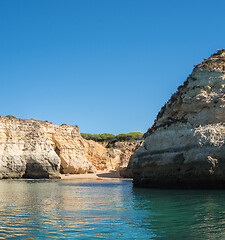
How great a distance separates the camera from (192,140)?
1889 cm

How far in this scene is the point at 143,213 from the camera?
35.8 ft

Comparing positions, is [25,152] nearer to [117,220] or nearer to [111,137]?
[117,220]

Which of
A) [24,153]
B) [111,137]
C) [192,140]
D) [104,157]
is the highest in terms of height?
[111,137]

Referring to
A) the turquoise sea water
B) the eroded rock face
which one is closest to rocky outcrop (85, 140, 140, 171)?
the eroded rock face

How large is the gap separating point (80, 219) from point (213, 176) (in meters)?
10.1

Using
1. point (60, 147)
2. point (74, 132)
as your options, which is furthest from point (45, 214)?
point (74, 132)

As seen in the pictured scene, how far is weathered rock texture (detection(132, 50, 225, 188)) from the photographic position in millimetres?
17656

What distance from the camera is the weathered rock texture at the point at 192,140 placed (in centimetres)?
1766

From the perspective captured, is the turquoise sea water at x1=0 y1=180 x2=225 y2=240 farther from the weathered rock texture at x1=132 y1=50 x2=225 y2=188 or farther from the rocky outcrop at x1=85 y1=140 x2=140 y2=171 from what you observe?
the rocky outcrop at x1=85 y1=140 x2=140 y2=171

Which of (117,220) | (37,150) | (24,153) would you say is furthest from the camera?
(37,150)

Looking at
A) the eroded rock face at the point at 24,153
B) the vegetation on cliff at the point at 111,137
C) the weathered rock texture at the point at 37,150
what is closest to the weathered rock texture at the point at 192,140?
the eroded rock face at the point at 24,153

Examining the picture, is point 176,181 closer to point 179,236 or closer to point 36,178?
point 179,236

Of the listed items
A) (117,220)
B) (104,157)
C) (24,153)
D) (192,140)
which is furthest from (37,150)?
(117,220)

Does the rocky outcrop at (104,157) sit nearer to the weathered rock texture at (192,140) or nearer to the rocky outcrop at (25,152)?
the rocky outcrop at (25,152)
